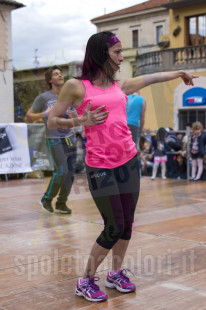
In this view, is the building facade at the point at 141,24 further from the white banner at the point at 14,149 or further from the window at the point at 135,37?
the white banner at the point at 14,149

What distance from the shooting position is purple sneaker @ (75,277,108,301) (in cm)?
319

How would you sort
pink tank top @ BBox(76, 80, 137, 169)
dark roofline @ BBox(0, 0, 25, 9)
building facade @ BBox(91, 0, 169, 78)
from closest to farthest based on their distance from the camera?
pink tank top @ BBox(76, 80, 137, 169)
dark roofline @ BBox(0, 0, 25, 9)
building facade @ BBox(91, 0, 169, 78)

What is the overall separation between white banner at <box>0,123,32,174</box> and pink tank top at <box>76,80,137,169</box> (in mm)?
9038

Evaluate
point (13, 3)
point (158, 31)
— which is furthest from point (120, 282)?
point (158, 31)

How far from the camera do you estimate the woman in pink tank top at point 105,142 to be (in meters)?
3.12

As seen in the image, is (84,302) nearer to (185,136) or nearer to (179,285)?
(179,285)

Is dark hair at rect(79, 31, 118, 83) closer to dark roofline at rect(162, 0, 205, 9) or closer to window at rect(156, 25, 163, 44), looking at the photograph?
dark roofline at rect(162, 0, 205, 9)

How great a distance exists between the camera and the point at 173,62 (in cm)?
2575

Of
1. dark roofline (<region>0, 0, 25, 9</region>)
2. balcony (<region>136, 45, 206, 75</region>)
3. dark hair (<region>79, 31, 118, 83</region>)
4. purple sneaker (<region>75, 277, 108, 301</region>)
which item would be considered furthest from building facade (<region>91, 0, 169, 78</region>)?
purple sneaker (<region>75, 277, 108, 301</region>)

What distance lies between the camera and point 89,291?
3.21m

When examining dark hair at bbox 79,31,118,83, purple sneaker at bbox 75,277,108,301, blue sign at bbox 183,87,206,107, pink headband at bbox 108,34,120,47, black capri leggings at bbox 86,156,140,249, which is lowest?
purple sneaker at bbox 75,277,108,301

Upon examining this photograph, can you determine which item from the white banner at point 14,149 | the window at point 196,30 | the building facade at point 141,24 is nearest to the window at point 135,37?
the building facade at point 141,24

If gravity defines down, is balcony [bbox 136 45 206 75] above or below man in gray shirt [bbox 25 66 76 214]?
above

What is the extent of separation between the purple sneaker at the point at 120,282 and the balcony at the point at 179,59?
22231 mm
